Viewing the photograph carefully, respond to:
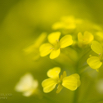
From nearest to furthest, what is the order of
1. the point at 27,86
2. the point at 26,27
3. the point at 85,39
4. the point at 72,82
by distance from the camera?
the point at 72,82, the point at 85,39, the point at 27,86, the point at 26,27

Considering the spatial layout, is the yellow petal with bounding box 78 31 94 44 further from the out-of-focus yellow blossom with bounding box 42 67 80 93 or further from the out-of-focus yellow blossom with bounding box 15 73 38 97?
the out-of-focus yellow blossom with bounding box 15 73 38 97

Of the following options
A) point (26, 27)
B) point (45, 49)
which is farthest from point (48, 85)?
point (26, 27)

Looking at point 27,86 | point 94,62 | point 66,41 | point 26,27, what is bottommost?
point 27,86

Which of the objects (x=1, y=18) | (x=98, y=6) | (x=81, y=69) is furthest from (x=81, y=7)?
(x=81, y=69)

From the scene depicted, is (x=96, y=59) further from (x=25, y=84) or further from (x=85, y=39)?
(x=25, y=84)

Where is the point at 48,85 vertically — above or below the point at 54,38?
below

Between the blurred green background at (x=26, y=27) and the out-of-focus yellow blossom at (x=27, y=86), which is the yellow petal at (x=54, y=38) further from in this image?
the blurred green background at (x=26, y=27)
